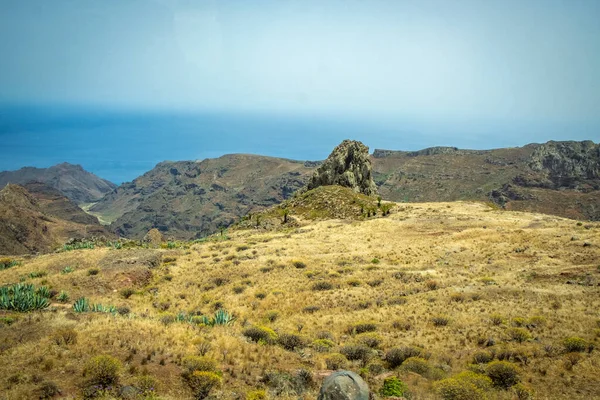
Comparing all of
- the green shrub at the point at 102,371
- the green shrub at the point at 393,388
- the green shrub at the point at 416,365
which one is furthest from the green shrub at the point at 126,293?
the green shrub at the point at 393,388

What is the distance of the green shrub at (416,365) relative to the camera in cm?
1462

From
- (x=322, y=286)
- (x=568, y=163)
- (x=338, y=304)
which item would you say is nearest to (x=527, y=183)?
(x=568, y=163)

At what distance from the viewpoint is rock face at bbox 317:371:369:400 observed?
10.8 m

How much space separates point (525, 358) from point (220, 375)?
12.5 meters

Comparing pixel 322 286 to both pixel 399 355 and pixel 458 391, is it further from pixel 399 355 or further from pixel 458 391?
pixel 458 391

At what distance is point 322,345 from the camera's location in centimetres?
1773

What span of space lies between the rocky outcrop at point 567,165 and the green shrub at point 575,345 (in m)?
169

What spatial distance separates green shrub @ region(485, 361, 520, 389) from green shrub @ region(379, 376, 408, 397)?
3515 mm

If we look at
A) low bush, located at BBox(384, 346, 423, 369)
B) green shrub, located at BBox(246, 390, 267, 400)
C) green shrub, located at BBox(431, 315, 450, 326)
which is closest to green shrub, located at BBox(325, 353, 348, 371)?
low bush, located at BBox(384, 346, 423, 369)

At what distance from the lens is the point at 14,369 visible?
12.4 metres

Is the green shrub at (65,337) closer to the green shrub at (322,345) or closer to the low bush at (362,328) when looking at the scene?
the green shrub at (322,345)

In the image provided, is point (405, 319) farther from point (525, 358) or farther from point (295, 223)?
point (295, 223)

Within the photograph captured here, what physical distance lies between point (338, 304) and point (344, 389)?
13912 millimetres

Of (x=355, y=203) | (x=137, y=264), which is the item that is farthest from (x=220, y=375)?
(x=355, y=203)
